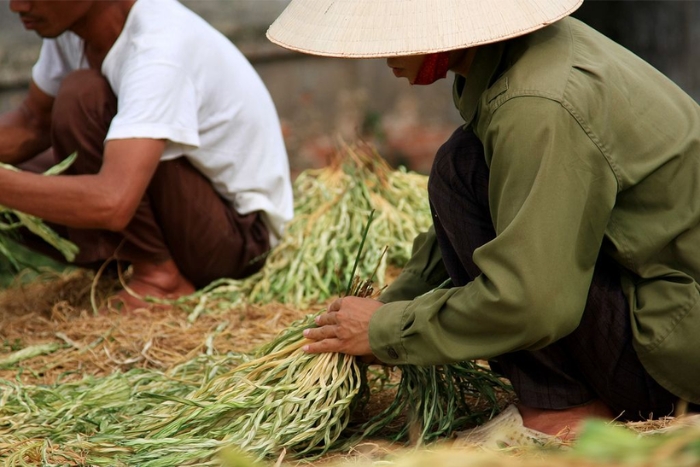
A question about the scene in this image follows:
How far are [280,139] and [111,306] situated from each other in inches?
35.0

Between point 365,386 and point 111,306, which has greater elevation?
point 365,386

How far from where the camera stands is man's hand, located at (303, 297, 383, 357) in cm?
232

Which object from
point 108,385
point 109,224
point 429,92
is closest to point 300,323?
point 108,385

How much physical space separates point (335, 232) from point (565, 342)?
1852 mm

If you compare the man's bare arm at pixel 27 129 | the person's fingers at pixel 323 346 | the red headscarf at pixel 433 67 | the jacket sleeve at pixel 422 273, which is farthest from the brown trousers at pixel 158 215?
the red headscarf at pixel 433 67

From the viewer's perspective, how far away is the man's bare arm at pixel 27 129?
12.9ft

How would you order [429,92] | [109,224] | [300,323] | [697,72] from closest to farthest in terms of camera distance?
[300,323]
[109,224]
[697,72]
[429,92]

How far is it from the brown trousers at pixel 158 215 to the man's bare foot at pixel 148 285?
3cm

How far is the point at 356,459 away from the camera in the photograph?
7.37ft

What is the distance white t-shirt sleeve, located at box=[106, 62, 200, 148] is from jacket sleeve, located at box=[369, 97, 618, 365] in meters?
1.47

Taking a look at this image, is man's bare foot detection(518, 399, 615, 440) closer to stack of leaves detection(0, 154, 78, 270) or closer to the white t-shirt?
the white t-shirt

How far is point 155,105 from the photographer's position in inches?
128

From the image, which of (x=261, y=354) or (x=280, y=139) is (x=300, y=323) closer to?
(x=261, y=354)

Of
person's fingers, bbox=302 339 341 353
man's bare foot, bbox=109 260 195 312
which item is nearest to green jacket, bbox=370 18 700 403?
person's fingers, bbox=302 339 341 353
